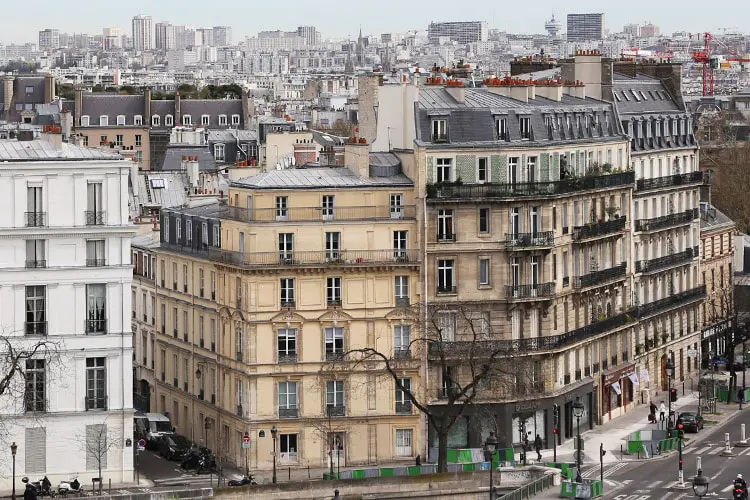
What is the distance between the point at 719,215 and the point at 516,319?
38.6 m

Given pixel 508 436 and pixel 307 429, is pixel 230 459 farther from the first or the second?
pixel 508 436

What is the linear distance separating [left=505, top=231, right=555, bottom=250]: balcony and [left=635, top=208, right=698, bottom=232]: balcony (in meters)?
15.0

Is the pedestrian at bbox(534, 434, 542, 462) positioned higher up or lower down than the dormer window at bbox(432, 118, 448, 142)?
lower down

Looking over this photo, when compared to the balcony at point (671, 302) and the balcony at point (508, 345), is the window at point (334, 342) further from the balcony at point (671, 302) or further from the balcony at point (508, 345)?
the balcony at point (671, 302)

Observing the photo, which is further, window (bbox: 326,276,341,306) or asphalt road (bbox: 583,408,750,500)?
window (bbox: 326,276,341,306)

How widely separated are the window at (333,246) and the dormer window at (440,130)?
21.4 feet

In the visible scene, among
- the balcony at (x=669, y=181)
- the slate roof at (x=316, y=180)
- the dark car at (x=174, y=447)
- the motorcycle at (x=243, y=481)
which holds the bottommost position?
the motorcycle at (x=243, y=481)

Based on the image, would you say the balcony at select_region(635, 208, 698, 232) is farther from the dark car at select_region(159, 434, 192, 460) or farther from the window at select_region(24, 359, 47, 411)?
the window at select_region(24, 359, 47, 411)

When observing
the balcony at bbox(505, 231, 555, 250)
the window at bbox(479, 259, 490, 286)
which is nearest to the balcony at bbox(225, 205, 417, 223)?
the window at bbox(479, 259, 490, 286)

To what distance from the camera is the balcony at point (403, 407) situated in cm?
10319

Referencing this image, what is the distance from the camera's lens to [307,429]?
101812mm

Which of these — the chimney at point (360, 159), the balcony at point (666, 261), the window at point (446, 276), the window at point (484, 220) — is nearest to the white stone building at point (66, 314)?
the chimney at point (360, 159)

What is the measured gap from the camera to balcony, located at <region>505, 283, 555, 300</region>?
105 meters

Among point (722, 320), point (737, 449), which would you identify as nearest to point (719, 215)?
point (722, 320)
